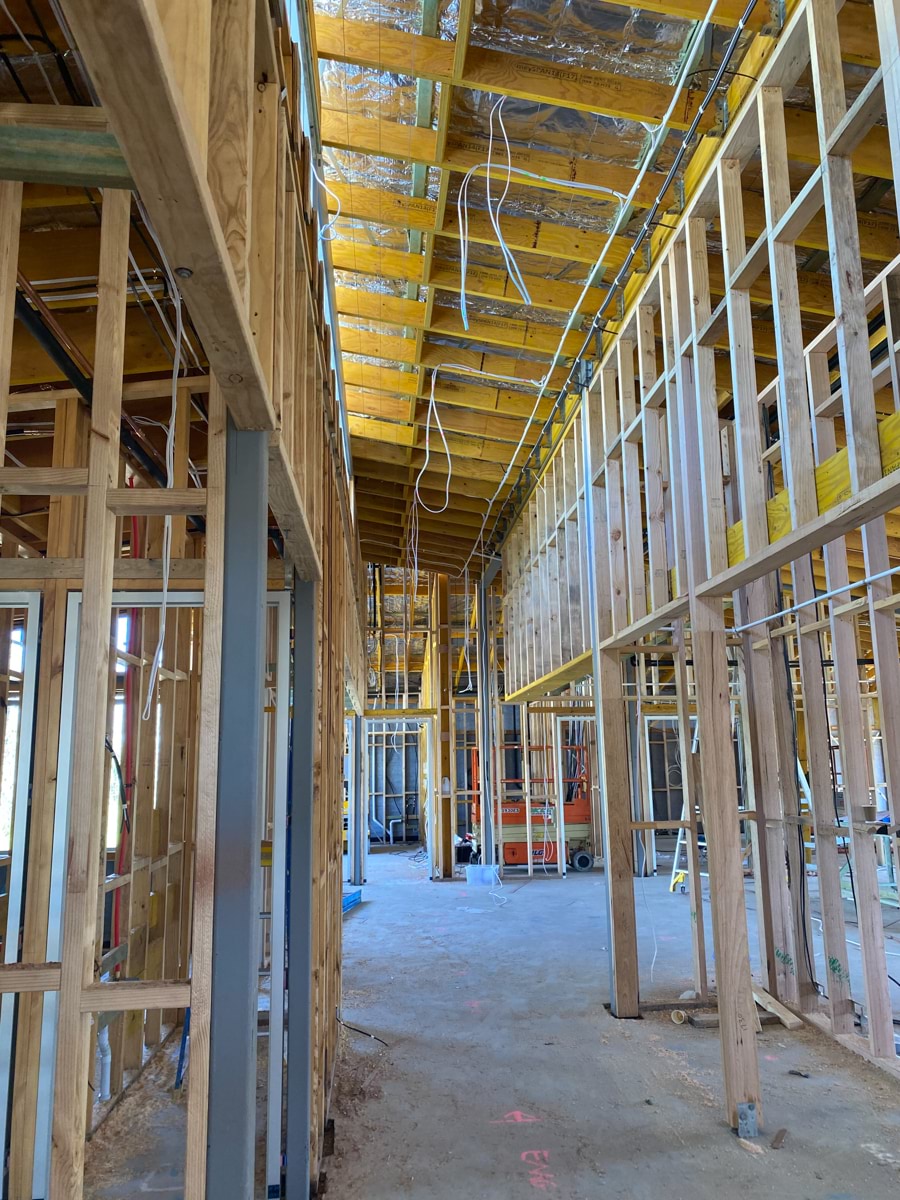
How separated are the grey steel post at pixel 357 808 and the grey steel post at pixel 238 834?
30.5 feet

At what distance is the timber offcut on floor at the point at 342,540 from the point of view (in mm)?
1729

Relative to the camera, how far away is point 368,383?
284 inches

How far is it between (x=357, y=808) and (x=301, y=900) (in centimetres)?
799

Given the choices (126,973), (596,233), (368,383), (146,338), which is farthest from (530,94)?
(126,973)

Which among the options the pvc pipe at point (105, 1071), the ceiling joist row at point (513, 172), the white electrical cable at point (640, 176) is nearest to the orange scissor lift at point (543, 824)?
the ceiling joist row at point (513, 172)

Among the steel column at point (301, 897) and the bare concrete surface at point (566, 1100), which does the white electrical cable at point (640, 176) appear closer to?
the steel column at point (301, 897)

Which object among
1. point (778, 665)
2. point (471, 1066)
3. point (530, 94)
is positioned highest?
point (530, 94)

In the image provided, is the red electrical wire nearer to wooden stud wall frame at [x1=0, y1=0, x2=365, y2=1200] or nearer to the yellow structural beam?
wooden stud wall frame at [x1=0, y1=0, x2=365, y2=1200]

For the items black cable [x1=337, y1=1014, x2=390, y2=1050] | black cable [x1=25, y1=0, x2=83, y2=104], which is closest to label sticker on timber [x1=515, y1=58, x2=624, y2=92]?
black cable [x1=25, y1=0, x2=83, y2=104]

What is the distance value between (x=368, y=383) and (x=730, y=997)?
18.0 feet

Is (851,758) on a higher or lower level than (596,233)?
lower

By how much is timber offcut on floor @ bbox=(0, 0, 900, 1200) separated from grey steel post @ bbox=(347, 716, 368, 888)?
4.03 meters

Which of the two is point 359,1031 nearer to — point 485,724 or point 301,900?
point 301,900

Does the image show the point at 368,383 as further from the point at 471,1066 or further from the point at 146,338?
the point at 471,1066
